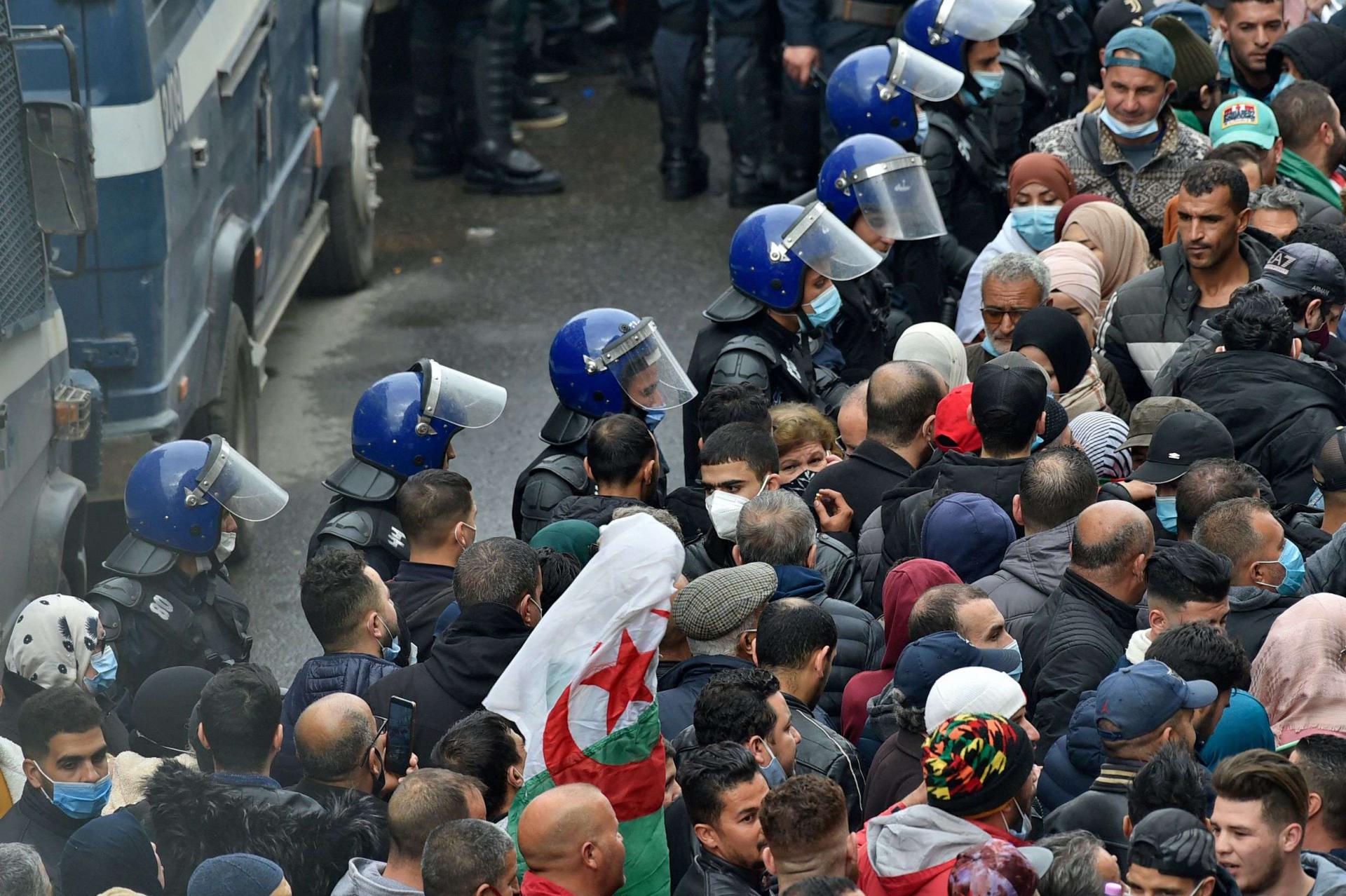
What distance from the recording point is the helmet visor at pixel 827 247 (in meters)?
6.51

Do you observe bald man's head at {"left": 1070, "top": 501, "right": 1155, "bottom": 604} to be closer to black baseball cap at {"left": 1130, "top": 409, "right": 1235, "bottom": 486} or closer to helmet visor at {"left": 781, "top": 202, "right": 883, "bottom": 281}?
black baseball cap at {"left": 1130, "top": 409, "right": 1235, "bottom": 486}

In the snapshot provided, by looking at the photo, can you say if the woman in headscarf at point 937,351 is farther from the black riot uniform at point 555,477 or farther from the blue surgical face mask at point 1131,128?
the blue surgical face mask at point 1131,128

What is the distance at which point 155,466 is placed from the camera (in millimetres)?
5609

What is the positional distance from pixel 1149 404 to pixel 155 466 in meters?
3.09

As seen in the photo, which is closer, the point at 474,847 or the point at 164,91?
the point at 474,847

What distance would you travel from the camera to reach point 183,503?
5.52 meters

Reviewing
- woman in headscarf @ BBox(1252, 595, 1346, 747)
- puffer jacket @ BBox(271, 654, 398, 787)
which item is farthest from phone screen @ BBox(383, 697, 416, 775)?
woman in headscarf @ BBox(1252, 595, 1346, 747)

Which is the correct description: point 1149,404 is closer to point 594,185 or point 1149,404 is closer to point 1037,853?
point 1037,853

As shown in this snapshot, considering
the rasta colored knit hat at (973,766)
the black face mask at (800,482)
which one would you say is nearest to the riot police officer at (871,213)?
the black face mask at (800,482)

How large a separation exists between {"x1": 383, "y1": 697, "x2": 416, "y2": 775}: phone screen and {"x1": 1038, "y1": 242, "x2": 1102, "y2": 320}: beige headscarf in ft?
9.91

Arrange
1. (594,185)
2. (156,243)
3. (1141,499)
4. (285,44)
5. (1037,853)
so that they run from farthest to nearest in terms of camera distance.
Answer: (594,185) → (285,44) → (156,243) → (1141,499) → (1037,853)

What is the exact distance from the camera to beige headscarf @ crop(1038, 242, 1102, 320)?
21.0 ft

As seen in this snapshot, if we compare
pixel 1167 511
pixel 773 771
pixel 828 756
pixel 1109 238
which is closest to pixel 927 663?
pixel 828 756

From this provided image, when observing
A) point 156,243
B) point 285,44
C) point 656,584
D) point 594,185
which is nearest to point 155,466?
point 156,243
